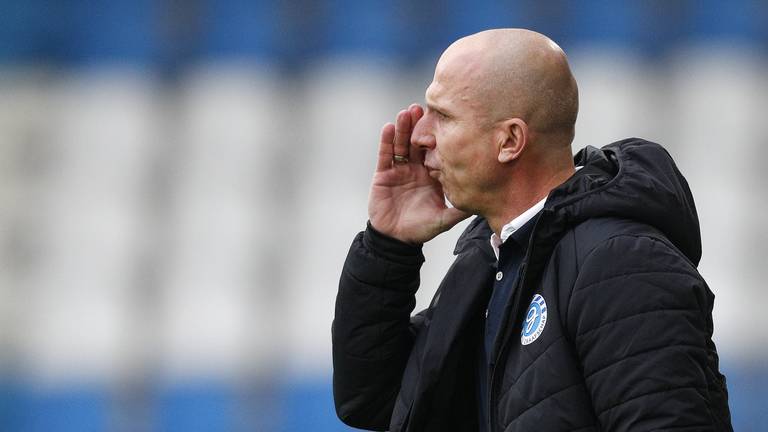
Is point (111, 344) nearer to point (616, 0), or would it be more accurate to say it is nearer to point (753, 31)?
point (616, 0)

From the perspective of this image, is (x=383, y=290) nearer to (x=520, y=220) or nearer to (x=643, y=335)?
(x=520, y=220)

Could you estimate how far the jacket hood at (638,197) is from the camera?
5.89 ft

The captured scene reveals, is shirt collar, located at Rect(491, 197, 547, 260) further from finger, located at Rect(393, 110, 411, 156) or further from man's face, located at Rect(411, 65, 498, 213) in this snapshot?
finger, located at Rect(393, 110, 411, 156)

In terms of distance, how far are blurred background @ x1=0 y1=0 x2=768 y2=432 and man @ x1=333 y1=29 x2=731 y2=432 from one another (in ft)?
9.97

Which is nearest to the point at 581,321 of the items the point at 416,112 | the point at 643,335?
the point at 643,335

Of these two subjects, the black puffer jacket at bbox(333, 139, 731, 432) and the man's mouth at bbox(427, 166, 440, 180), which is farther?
the man's mouth at bbox(427, 166, 440, 180)

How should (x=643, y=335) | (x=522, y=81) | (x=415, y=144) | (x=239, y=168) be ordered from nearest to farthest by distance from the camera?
(x=643, y=335) → (x=522, y=81) → (x=415, y=144) → (x=239, y=168)

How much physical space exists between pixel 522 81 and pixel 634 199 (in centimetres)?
28

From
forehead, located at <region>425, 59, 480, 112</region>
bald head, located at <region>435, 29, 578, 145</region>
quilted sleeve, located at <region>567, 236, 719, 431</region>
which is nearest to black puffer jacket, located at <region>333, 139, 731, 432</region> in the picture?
quilted sleeve, located at <region>567, 236, 719, 431</region>

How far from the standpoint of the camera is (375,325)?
7.23 feet

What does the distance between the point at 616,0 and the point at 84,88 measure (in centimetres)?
260

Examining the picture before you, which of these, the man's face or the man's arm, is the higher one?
the man's face

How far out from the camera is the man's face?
1982 mm

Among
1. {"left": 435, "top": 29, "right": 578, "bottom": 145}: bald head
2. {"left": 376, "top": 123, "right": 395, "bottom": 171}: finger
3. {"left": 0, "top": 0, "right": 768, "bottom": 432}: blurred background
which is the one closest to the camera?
{"left": 435, "top": 29, "right": 578, "bottom": 145}: bald head
